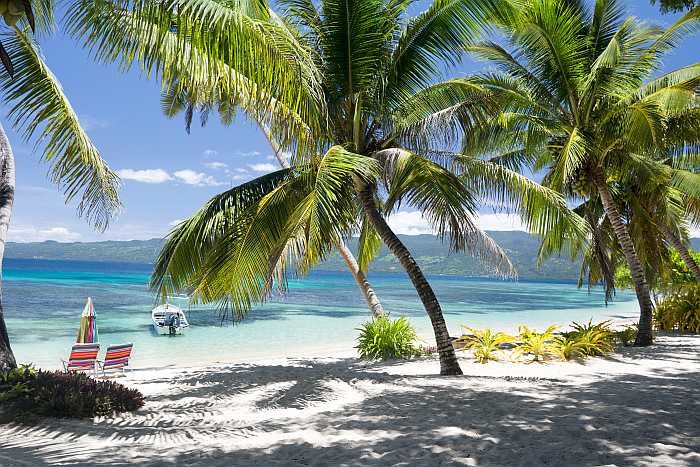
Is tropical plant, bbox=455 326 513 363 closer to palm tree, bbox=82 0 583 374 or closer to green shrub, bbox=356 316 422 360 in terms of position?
green shrub, bbox=356 316 422 360

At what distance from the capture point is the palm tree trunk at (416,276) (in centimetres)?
781

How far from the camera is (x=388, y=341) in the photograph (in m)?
10.8

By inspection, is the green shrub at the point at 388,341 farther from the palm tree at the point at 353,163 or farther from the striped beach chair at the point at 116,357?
the striped beach chair at the point at 116,357

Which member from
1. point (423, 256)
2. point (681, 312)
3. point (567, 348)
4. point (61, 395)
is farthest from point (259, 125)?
point (423, 256)

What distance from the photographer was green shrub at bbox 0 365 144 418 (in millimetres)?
5602

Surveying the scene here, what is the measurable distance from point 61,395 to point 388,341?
6588mm

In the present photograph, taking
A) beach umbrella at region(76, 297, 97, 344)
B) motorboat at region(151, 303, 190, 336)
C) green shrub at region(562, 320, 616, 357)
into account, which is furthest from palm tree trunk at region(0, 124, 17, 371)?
motorboat at region(151, 303, 190, 336)

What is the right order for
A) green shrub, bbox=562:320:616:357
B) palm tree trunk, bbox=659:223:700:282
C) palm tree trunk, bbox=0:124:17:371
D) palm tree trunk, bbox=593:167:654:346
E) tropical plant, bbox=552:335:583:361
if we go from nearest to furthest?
1. palm tree trunk, bbox=0:124:17:371
2. tropical plant, bbox=552:335:583:361
3. green shrub, bbox=562:320:616:357
4. palm tree trunk, bbox=593:167:654:346
5. palm tree trunk, bbox=659:223:700:282

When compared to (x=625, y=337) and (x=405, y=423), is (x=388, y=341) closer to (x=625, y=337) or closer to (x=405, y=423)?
(x=625, y=337)

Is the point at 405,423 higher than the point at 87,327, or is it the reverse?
the point at 405,423

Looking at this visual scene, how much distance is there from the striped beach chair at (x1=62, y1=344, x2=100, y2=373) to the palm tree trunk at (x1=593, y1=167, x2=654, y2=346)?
10.6 metres

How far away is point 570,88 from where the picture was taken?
10258 mm

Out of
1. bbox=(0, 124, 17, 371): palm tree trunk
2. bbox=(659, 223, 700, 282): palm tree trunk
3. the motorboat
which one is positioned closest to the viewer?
bbox=(0, 124, 17, 371): palm tree trunk

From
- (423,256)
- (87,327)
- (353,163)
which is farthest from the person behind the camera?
(423,256)
